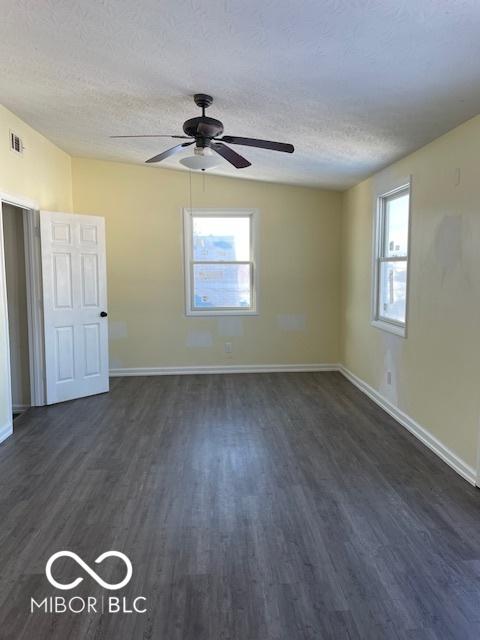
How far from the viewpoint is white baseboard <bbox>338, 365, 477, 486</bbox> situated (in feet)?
9.68

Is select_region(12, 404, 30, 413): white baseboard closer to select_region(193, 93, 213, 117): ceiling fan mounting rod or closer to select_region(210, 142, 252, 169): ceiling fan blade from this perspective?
select_region(210, 142, 252, 169): ceiling fan blade

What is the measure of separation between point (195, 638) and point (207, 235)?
4.78m

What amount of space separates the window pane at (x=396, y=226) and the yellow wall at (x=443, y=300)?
0.20m

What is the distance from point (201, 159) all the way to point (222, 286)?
294cm

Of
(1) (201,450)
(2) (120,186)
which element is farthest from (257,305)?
(1) (201,450)

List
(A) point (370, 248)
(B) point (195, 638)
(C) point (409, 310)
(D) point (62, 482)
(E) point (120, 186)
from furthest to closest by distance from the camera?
(E) point (120, 186), (A) point (370, 248), (C) point (409, 310), (D) point (62, 482), (B) point (195, 638)

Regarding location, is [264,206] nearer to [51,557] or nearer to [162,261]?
[162,261]

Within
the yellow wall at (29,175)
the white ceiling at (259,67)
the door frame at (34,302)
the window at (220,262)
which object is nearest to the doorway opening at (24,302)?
the door frame at (34,302)

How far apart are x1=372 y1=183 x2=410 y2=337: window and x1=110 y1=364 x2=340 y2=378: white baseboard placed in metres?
1.49

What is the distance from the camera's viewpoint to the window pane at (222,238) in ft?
19.0

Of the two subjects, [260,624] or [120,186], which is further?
[120,186]

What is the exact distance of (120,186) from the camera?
554cm

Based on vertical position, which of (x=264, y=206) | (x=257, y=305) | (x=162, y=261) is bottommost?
(x=257, y=305)

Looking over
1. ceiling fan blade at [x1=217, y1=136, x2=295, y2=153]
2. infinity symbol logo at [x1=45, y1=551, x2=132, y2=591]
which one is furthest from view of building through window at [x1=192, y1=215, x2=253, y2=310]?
infinity symbol logo at [x1=45, y1=551, x2=132, y2=591]
